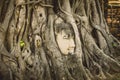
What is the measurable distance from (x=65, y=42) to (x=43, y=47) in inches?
15.7

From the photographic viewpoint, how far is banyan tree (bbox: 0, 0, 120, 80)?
622cm

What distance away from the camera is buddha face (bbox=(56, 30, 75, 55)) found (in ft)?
21.5

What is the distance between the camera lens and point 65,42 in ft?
21.6

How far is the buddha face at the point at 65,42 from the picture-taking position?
21.5ft

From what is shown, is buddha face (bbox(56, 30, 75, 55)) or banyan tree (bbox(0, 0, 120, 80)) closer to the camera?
banyan tree (bbox(0, 0, 120, 80))

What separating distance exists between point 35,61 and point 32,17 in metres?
0.81

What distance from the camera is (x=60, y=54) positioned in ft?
21.1

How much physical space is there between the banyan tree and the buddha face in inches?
2.5

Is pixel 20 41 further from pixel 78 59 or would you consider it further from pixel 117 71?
pixel 117 71

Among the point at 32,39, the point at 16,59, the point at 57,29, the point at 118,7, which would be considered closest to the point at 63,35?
the point at 57,29

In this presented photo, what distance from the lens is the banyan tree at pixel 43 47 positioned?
6.22 metres

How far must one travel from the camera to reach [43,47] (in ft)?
21.4

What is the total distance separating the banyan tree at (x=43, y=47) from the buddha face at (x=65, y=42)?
64 mm

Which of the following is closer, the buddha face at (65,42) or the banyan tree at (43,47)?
the banyan tree at (43,47)
